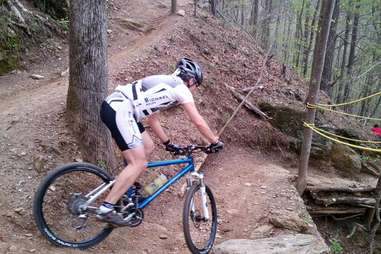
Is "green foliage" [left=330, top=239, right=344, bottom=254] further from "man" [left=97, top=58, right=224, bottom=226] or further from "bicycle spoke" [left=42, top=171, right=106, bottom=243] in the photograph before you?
"bicycle spoke" [left=42, top=171, right=106, bottom=243]

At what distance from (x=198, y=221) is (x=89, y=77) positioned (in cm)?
233

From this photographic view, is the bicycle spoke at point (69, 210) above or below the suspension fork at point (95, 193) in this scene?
below

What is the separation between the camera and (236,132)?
8.97 metres

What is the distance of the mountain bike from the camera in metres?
3.76

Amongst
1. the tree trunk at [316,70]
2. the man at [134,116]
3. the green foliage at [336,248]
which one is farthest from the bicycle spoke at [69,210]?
the green foliage at [336,248]

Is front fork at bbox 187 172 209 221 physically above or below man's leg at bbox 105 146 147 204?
below

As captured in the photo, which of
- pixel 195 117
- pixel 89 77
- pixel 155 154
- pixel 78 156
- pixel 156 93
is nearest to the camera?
pixel 195 117

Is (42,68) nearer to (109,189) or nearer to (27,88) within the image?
(27,88)

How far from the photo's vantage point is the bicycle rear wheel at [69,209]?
12.0 feet

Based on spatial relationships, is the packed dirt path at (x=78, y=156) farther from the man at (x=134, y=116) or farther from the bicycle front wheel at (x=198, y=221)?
the man at (x=134, y=116)

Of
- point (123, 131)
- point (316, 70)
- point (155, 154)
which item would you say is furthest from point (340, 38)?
point (123, 131)

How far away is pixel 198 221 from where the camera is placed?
14.1ft

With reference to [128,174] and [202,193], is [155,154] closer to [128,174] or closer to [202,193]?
[202,193]

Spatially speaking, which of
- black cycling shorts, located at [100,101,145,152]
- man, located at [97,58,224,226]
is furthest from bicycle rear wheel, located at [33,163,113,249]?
black cycling shorts, located at [100,101,145,152]
